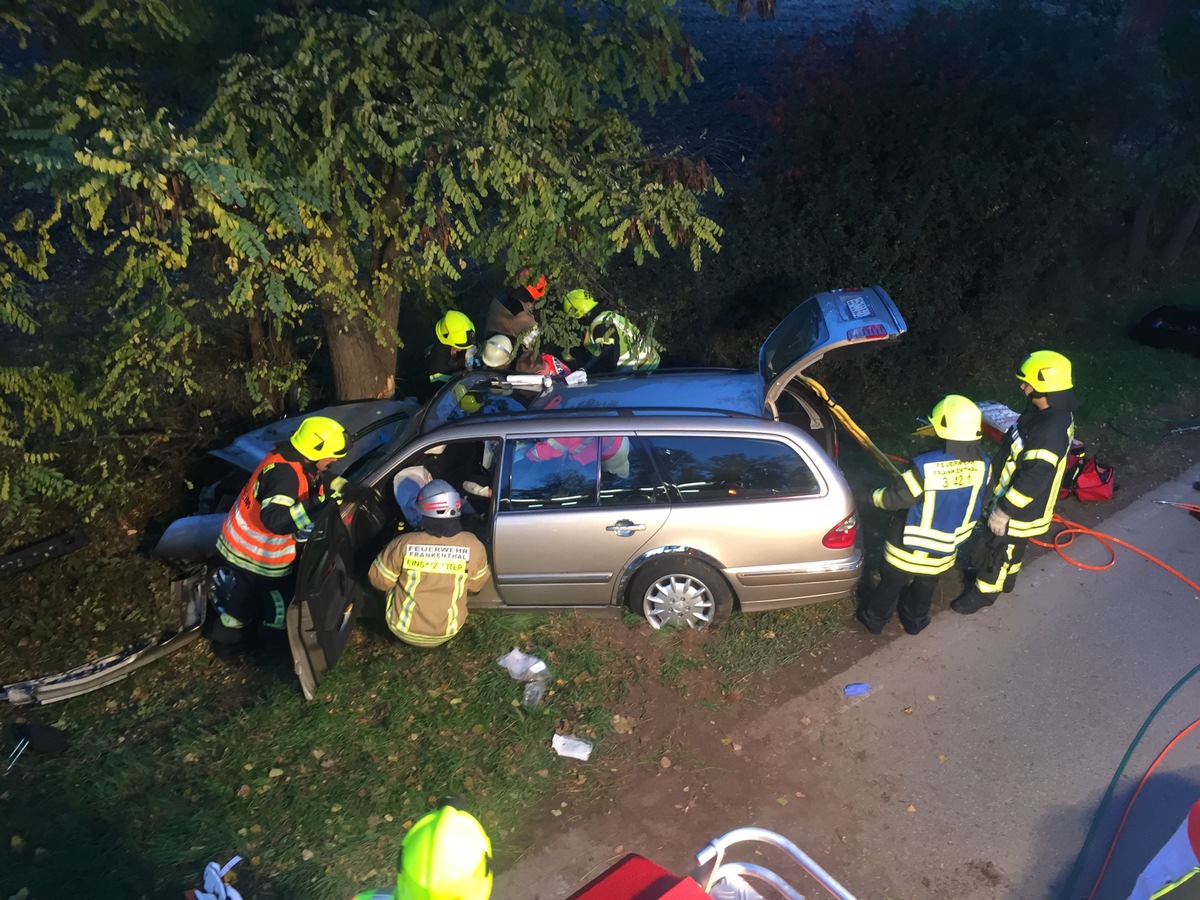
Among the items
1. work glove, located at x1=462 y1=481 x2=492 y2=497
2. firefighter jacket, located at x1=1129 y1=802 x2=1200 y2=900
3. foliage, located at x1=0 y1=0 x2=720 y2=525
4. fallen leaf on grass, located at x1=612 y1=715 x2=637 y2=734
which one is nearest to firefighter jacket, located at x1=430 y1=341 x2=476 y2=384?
foliage, located at x1=0 y1=0 x2=720 y2=525

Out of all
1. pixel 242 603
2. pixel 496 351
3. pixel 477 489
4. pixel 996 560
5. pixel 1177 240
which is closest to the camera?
pixel 242 603

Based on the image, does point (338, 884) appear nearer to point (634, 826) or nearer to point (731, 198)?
point (634, 826)

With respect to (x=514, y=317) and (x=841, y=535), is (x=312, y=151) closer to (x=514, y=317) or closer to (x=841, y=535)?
(x=514, y=317)

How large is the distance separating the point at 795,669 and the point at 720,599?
625 millimetres

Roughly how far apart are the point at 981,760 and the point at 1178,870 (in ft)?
5.34

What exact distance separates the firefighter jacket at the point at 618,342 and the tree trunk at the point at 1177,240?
10129 mm

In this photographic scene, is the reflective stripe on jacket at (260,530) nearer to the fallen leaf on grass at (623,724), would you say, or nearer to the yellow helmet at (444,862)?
the fallen leaf on grass at (623,724)

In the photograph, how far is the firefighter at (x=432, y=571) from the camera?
4898mm

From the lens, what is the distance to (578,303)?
7691 mm

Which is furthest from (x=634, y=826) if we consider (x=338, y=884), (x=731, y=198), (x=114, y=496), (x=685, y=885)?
(x=731, y=198)

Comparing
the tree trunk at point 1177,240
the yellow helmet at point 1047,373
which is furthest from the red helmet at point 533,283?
the tree trunk at point 1177,240

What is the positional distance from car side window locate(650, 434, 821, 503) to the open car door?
1894 mm

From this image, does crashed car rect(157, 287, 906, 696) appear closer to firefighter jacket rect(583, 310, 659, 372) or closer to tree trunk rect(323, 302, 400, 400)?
firefighter jacket rect(583, 310, 659, 372)

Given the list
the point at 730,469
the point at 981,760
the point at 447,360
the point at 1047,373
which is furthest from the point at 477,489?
the point at 1047,373
